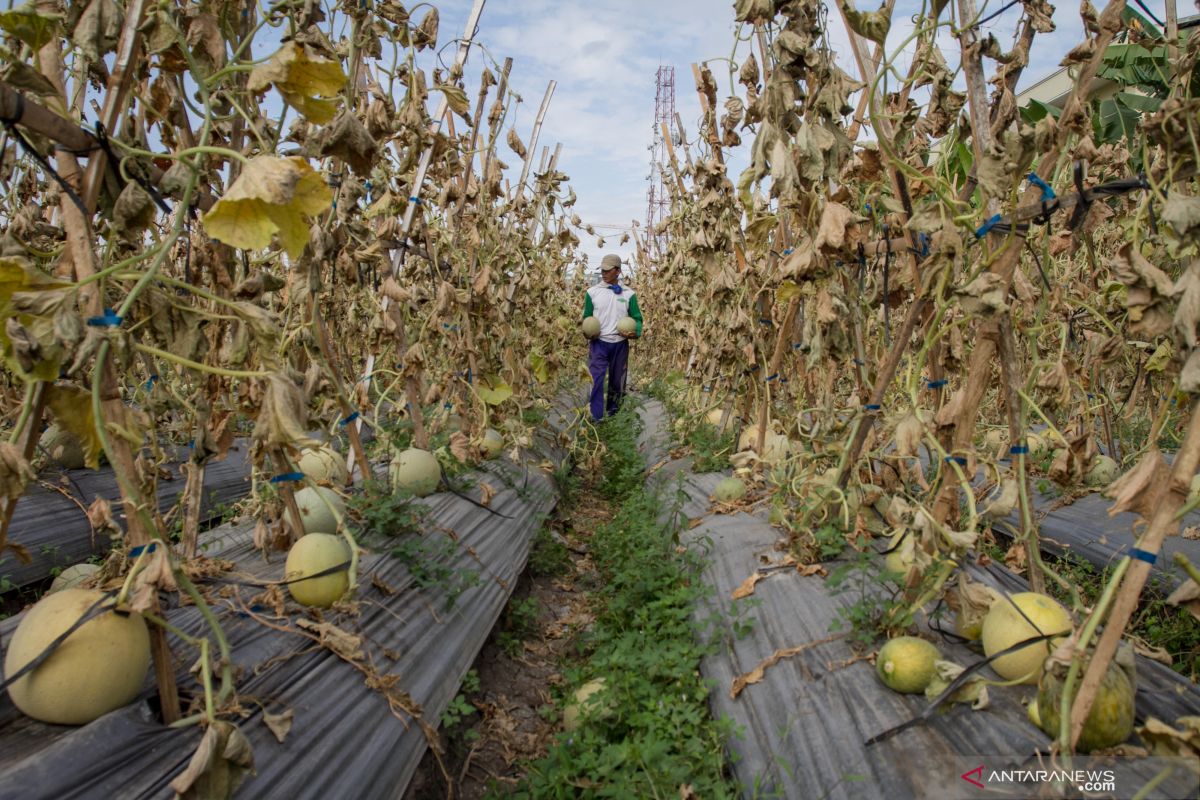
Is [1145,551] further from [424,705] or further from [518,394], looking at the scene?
[518,394]

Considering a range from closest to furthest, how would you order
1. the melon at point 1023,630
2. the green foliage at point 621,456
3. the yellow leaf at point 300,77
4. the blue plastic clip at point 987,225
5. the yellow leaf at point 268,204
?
1. the yellow leaf at point 268,204
2. the yellow leaf at point 300,77
3. the melon at point 1023,630
4. the blue plastic clip at point 987,225
5. the green foliage at point 621,456

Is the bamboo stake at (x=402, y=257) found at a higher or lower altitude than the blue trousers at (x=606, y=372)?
higher

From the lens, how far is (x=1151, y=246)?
11.2 ft

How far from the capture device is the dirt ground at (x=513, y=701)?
254 cm

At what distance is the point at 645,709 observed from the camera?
2666mm

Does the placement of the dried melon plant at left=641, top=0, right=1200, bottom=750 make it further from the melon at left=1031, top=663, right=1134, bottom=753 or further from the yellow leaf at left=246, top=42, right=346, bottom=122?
the yellow leaf at left=246, top=42, right=346, bottom=122

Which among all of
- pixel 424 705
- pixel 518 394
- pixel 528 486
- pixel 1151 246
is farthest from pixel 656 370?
pixel 424 705

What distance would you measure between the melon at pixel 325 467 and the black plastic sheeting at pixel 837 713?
1.92 metres

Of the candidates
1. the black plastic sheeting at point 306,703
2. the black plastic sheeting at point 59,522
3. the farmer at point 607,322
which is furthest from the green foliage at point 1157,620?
the farmer at point 607,322

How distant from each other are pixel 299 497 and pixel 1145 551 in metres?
3.01

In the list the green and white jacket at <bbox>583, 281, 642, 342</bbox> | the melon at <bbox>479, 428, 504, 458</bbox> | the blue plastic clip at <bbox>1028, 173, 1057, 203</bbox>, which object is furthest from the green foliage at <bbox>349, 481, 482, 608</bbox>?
the green and white jacket at <bbox>583, 281, 642, 342</bbox>

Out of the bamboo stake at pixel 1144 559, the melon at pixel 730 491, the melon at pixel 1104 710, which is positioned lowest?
the melon at pixel 730 491

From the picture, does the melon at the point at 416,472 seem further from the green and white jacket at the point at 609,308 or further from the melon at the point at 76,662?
the green and white jacket at the point at 609,308

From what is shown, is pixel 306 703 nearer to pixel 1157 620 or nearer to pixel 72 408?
pixel 72 408
